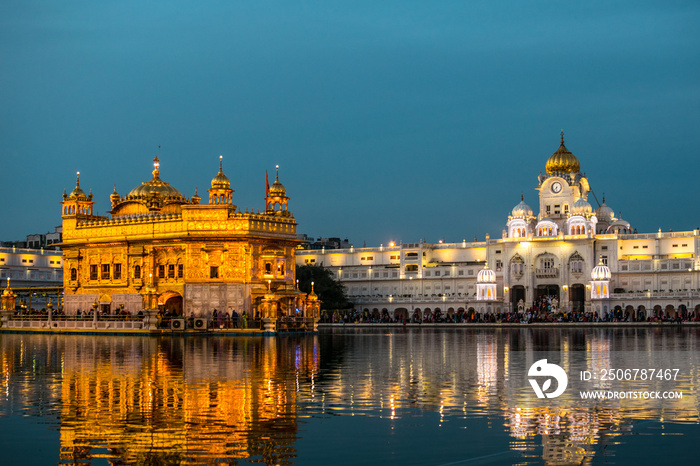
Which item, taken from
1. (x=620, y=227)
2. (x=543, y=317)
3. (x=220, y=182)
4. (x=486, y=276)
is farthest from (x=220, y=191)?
(x=620, y=227)

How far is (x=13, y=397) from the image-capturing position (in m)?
15.9

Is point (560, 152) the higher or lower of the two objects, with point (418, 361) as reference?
higher

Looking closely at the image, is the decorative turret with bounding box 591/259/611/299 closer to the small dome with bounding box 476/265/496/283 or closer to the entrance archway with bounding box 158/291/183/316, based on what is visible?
the small dome with bounding box 476/265/496/283

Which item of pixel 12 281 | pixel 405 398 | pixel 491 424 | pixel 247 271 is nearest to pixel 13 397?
pixel 405 398

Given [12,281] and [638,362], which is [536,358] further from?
[12,281]

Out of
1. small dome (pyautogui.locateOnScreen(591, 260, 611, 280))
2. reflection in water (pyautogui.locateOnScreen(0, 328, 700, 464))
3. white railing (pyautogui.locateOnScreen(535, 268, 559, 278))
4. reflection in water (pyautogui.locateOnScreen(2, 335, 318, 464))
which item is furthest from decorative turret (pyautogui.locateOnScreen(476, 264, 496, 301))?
reflection in water (pyautogui.locateOnScreen(2, 335, 318, 464))

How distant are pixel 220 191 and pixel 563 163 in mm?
→ 58110

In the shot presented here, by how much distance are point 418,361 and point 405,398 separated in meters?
9.81

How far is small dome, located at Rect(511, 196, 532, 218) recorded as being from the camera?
103m

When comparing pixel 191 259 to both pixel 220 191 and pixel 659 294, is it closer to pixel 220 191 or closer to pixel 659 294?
pixel 220 191

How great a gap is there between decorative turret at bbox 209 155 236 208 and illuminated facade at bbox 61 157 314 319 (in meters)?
0.06

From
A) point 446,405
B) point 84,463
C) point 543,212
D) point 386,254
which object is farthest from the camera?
point 386,254

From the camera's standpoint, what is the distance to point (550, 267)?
321ft

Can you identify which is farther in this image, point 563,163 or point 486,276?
point 563,163
